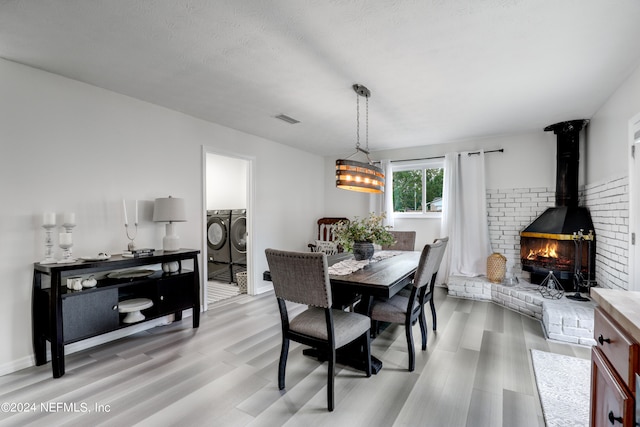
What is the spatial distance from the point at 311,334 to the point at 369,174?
1.52 m

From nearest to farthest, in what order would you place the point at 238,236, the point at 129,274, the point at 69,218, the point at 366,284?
the point at 366,284, the point at 69,218, the point at 129,274, the point at 238,236

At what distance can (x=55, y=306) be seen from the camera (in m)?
2.19

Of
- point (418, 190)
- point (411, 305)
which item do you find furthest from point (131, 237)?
point (418, 190)

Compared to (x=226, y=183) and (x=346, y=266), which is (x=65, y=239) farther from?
(x=226, y=183)

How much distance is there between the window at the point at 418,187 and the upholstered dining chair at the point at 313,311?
11.2ft

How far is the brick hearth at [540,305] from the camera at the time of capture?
275 cm

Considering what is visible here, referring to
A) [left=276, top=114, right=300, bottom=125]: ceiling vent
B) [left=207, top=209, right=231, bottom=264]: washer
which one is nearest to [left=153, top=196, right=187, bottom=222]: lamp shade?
[left=276, top=114, right=300, bottom=125]: ceiling vent

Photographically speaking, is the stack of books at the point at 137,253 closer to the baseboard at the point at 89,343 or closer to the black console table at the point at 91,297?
the black console table at the point at 91,297

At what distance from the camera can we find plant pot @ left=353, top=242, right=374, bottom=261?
9.43 feet

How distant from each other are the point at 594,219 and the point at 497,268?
1.21m

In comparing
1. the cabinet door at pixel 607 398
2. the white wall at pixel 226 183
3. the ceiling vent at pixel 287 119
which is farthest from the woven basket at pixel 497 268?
the white wall at pixel 226 183

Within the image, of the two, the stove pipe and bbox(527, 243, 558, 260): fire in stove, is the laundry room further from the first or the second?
the stove pipe

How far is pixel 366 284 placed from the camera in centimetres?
201

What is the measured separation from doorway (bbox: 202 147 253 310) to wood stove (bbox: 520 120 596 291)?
13.0 ft
